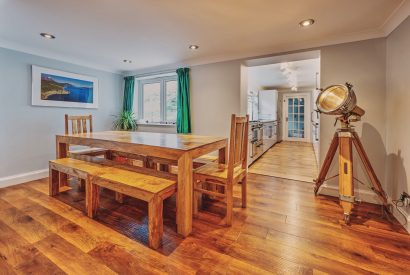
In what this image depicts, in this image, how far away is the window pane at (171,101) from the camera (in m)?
4.30

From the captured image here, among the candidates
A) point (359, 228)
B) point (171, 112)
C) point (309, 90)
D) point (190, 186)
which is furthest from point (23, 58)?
point (309, 90)

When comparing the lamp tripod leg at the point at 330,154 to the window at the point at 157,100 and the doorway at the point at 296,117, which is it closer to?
the window at the point at 157,100

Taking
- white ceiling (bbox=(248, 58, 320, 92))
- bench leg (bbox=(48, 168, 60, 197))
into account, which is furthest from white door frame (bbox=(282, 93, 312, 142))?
bench leg (bbox=(48, 168, 60, 197))

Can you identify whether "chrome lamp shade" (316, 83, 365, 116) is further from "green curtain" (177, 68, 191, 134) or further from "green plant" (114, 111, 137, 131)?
"green plant" (114, 111, 137, 131)

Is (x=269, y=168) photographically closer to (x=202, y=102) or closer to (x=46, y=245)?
(x=202, y=102)

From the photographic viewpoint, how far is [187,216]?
1.68 metres

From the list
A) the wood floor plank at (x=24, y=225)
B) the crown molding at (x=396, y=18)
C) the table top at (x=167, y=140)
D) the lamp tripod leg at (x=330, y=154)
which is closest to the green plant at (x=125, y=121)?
the table top at (x=167, y=140)

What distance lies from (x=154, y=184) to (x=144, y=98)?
11.5 ft

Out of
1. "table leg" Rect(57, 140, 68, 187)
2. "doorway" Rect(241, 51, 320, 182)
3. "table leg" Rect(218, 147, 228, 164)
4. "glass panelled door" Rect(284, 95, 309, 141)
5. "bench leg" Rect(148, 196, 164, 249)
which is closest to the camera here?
"bench leg" Rect(148, 196, 164, 249)

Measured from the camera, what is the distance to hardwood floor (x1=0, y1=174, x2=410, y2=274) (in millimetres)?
1327

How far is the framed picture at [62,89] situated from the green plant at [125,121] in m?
0.56

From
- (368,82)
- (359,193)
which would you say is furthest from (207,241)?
(368,82)

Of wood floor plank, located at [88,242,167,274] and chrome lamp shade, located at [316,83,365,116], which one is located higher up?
chrome lamp shade, located at [316,83,365,116]

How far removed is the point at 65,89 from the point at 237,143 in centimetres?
333
